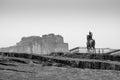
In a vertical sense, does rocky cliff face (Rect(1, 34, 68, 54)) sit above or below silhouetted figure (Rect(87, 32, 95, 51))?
above

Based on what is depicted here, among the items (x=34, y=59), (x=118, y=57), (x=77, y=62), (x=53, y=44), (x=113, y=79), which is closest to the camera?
(x=113, y=79)

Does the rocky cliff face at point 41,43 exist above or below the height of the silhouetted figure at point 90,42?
above

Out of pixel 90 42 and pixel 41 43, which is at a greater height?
pixel 41 43

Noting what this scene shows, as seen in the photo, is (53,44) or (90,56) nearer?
(90,56)

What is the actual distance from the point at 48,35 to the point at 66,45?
13.7 metres

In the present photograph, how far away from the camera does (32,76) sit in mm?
7680

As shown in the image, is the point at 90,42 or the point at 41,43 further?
the point at 41,43

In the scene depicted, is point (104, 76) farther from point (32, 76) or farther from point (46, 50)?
point (46, 50)

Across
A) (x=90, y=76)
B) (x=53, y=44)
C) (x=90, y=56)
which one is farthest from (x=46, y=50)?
(x=90, y=76)

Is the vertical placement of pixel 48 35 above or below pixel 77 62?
above

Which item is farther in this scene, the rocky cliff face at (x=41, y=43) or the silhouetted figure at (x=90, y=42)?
the rocky cliff face at (x=41, y=43)

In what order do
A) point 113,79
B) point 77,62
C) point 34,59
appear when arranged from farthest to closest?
point 34,59 < point 77,62 < point 113,79

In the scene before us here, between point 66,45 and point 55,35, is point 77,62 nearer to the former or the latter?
point 66,45

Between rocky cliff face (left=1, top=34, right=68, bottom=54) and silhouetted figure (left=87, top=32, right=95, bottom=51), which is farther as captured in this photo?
rocky cliff face (left=1, top=34, right=68, bottom=54)
